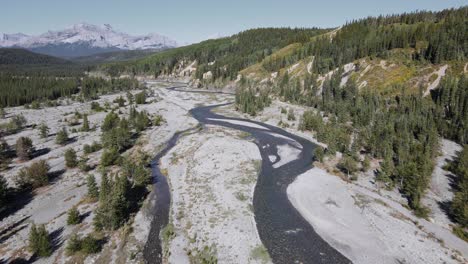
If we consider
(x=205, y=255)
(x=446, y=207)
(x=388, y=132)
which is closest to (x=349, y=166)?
(x=446, y=207)

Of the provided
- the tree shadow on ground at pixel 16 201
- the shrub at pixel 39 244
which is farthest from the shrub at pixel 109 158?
the shrub at pixel 39 244

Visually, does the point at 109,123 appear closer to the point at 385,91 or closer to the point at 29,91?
the point at 29,91

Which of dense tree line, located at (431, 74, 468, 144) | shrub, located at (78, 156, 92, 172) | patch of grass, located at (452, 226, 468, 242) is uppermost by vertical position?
dense tree line, located at (431, 74, 468, 144)

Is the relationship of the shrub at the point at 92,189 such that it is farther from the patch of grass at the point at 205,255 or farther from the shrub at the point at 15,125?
the shrub at the point at 15,125

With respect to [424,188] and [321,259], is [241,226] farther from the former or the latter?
[424,188]

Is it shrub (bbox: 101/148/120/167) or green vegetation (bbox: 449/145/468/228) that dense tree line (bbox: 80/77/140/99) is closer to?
shrub (bbox: 101/148/120/167)

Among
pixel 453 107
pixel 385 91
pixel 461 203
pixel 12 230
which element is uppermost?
pixel 385 91

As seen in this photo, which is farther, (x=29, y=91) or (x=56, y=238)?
(x=29, y=91)

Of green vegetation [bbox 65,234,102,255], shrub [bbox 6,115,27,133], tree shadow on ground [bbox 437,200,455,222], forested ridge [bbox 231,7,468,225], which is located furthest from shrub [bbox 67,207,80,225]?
shrub [bbox 6,115,27,133]
